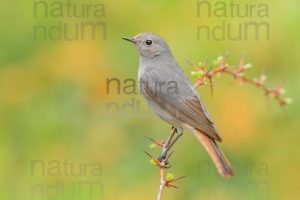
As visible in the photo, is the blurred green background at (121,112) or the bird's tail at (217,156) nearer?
the bird's tail at (217,156)

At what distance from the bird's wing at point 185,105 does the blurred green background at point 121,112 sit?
2.68ft

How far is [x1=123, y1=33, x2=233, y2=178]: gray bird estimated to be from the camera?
6371 mm

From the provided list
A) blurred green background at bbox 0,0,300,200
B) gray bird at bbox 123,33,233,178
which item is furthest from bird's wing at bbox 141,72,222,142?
blurred green background at bbox 0,0,300,200

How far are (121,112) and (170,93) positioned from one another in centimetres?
127

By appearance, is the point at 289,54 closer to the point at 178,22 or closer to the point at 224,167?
the point at 178,22

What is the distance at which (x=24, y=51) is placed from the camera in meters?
8.50

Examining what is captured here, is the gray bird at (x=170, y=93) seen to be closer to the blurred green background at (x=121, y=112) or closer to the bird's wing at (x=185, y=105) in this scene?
the bird's wing at (x=185, y=105)

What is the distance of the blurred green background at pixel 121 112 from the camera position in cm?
719

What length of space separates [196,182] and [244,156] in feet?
2.14

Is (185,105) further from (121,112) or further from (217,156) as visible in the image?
(121,112)

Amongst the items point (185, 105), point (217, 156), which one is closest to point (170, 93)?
point (185, 105)

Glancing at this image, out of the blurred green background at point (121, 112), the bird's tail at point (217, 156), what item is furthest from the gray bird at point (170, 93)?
the blurred green background at point (121, 112)

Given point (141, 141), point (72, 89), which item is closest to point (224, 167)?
point (141, 141)

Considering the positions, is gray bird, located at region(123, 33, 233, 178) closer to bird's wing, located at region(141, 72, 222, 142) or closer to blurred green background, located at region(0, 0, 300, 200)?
bird's wing, located at region(141, 72, 222, 142)
